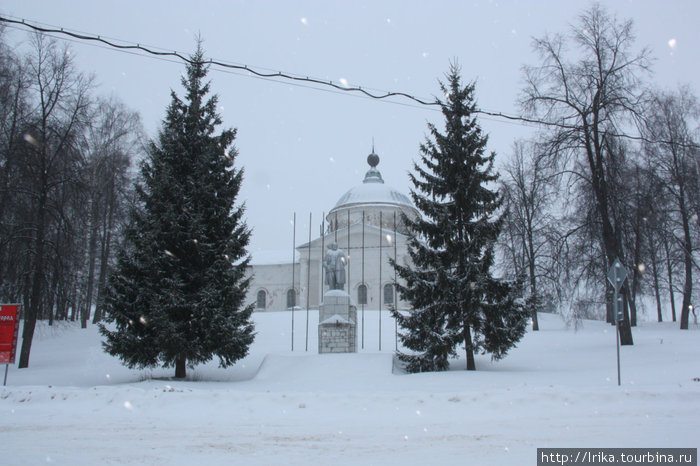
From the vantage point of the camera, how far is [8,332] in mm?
12008

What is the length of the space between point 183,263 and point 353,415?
735cm

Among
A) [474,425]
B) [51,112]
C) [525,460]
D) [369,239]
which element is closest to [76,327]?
[51,112]

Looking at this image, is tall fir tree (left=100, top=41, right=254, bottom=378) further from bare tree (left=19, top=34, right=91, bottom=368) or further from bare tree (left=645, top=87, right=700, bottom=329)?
bare tree (left=645, top=87, right=700, bottom=329)

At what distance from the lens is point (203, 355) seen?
13.1 meters

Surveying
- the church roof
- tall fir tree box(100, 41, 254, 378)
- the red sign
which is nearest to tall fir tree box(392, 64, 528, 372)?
tall fir tree box(100, 41, 254, 378)

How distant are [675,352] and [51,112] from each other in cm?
2126

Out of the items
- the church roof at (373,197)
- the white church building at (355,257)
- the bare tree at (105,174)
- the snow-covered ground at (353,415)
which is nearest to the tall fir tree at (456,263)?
the snow-covered ground at (353,415)

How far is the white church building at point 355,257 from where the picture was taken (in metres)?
38.6

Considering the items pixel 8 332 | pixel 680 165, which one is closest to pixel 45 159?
pixel 8 332

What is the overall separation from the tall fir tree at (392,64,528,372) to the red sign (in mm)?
9231

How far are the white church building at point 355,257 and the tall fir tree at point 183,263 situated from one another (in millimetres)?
22496

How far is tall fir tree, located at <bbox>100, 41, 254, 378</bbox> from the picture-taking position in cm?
1265

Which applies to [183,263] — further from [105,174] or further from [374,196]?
[374,196]

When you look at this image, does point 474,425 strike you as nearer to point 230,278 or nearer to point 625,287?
point 230,278
